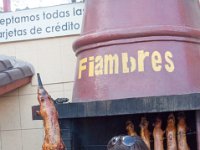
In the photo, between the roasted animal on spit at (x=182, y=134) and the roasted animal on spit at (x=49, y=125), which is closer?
the roasted animal on spit at (x=49, y=125)

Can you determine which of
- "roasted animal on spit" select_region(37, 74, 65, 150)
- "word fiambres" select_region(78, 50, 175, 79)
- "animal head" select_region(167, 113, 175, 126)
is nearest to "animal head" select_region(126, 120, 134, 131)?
"animal head" select_region(167, 113, 175, 126)

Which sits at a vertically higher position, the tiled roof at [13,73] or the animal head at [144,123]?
the tiled roof at [13,73]

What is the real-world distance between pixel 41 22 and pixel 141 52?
6.52 feet

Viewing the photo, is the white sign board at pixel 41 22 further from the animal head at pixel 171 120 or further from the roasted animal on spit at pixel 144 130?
the animal head at pixel 171 120

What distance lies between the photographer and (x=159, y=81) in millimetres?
3219

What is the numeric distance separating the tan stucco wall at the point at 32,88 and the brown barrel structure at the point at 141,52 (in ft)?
4.49

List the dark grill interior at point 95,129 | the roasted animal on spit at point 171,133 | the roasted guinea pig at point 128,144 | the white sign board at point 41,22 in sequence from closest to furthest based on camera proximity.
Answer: the roasted guinea pig at point 128,144 → the roasted animal on spit at point 171,133 → the dark grill interior at point 95,129 → the white sign board at point 41,22

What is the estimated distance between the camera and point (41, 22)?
16.4ft

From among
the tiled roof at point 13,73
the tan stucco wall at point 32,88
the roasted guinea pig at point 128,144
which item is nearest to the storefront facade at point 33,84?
the tan stucco wall at point 32,88

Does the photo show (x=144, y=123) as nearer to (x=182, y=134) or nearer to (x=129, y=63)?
(x=182, y=134)

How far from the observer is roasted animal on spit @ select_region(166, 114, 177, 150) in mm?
3168

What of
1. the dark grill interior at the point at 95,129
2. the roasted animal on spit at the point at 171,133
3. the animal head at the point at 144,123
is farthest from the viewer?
the dark grill interior at the point at 95,129

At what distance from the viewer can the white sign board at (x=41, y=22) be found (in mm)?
4887

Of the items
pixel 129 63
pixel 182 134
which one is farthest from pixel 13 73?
pixel 182 134
